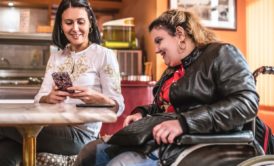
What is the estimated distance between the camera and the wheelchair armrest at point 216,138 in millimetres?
1196

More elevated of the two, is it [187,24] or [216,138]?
[187,24]

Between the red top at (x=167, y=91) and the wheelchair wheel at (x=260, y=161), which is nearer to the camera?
the wheelchair wheel at (x=260, y=161)

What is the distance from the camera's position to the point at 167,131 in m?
1.21

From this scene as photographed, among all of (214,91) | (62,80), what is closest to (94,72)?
(62,80)

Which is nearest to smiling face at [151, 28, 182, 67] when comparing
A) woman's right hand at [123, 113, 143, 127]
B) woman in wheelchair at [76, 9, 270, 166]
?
woman in wheelchair at [76, 9, 270, 166]

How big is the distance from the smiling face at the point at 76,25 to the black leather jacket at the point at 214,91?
66 centimetres

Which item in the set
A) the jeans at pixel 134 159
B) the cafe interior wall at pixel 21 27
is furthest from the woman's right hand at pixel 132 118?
the cafe interior wall at pixel 21 27

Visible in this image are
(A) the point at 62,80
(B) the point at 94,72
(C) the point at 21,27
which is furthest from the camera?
(C) the point at 21,27

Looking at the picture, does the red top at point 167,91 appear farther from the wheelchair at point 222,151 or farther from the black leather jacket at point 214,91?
the wheelchair at point 222,151

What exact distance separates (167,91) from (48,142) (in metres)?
0.56

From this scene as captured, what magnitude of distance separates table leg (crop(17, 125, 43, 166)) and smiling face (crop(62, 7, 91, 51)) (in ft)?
2.13

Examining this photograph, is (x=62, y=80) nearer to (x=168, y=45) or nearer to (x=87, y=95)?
(x=87, y=95)

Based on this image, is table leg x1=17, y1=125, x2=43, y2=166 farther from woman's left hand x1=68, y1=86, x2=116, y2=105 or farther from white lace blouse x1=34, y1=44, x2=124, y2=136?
white lace blouse x1=34, y1=44, x2=124, y2=136

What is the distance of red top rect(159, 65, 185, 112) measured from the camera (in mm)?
1541
